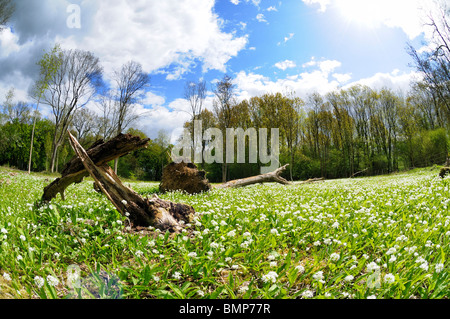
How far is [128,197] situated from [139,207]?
35 centimetres

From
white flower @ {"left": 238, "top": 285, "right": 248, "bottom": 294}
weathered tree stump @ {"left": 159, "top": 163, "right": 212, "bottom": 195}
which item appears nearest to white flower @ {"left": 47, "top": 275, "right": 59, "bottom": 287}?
white flower @ {"left": 238, "top": 285, "right": 248, "bottom": 294}

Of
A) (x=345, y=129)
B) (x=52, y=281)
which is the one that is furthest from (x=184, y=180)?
(x=345, y=129)

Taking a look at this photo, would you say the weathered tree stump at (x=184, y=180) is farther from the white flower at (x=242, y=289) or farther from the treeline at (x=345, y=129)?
A: the treeline at (x=345, y=129)

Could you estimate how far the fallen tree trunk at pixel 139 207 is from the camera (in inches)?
189

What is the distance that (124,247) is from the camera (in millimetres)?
3902

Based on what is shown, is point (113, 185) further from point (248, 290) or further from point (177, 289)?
point (248, 290)

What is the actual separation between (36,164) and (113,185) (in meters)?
66.0

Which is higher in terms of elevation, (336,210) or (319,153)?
(319,153)

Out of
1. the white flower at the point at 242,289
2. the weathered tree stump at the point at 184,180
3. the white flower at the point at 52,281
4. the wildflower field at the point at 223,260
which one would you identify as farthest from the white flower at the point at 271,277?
the weathered tree stump at the point at 184,180

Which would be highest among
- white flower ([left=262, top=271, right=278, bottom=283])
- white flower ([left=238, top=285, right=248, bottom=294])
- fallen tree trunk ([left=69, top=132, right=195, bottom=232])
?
fallen tree trunk ([left=69, top=132, right=195, bottom=232])

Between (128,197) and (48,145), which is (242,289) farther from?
(48,145)

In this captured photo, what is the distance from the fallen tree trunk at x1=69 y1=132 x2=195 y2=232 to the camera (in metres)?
4.80

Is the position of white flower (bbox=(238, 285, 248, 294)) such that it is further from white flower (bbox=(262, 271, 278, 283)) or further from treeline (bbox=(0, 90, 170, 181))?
treeline (bbox=(0, 90, 170, 181))
